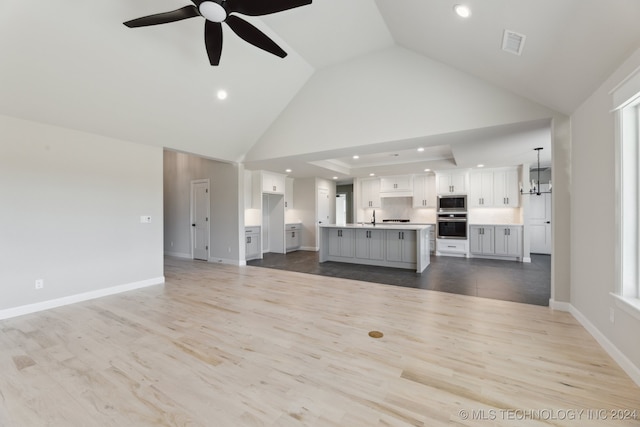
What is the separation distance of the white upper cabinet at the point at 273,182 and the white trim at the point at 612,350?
21.9ft

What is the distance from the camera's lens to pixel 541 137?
4.28 meters

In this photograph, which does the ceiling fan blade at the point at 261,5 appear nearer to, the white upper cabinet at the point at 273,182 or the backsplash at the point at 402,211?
the white upper cabinet at the point at 273,182

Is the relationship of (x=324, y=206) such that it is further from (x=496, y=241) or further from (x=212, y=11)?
(x=212, y=11)

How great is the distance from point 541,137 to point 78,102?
6829mm

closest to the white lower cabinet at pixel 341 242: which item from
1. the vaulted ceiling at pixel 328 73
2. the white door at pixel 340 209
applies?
the vaulted ceiling at pixel 328 73

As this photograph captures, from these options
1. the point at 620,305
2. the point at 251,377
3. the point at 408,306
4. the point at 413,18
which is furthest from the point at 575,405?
the point at 413,18

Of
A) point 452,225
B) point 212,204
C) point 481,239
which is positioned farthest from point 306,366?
point 481,239

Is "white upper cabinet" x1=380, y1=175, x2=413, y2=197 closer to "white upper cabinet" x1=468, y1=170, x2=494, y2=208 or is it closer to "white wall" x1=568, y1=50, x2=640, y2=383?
"white upper cabinet" x1=468, y1=170, x2=494, y2=208

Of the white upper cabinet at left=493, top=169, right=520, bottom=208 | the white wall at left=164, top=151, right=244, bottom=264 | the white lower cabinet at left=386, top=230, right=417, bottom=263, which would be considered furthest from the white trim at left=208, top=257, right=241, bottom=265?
the white upper cabinet at left=493, top=169, right=520, bottom=208

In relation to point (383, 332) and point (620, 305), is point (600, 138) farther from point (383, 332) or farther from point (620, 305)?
point (383, 332)

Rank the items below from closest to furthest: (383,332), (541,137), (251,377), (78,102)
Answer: (251,377) < (383,332) < (78,102) < (541,137)

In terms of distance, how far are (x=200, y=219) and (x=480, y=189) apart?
307 inches

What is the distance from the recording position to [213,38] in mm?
2527

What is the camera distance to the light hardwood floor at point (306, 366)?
1.65 m
